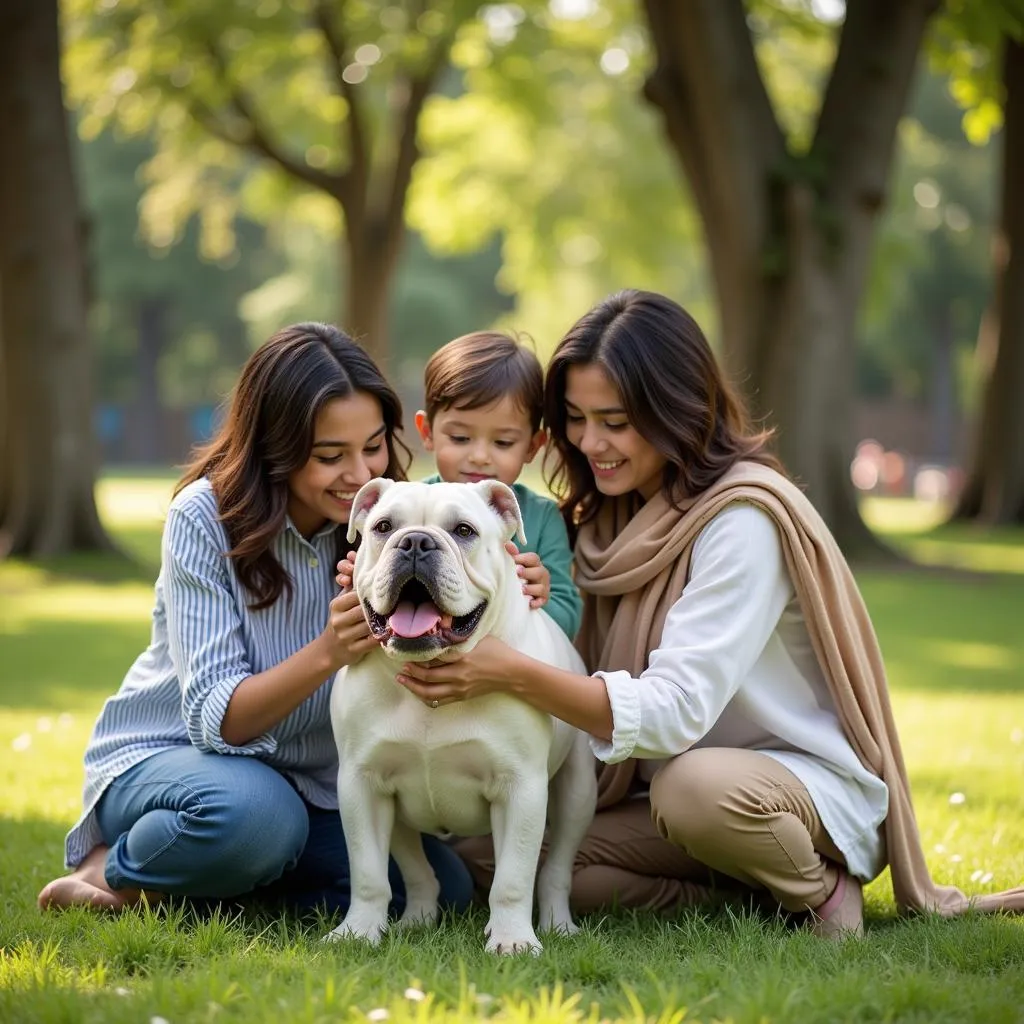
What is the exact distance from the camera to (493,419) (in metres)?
4.70

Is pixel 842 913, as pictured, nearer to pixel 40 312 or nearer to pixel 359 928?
pixel 359 928

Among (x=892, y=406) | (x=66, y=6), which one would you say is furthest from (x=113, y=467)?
(x=66, y=6)

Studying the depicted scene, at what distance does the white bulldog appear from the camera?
356cm

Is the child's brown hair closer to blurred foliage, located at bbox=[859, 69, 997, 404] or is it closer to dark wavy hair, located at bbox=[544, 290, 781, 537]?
dark wavy hair, located at bbox=[544, 290, 781, 537]

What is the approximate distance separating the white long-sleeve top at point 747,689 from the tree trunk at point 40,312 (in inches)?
443

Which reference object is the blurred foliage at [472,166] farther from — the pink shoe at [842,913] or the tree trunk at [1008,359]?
the pink shoe at [842,913]

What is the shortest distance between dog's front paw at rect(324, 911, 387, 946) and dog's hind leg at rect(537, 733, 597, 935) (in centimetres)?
50

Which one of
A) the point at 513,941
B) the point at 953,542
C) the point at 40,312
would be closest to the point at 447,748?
the point at 513,941

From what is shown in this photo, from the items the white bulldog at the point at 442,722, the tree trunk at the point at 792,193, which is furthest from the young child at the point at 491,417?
the tree trunk at the point at 792,193

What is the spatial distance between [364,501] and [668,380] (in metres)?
1.03

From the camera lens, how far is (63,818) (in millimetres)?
5320

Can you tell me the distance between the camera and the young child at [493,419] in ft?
15.0

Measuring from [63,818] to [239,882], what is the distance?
1.62 metres

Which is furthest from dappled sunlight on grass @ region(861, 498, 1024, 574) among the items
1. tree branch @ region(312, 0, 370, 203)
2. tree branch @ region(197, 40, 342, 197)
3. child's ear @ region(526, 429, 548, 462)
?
child's ear @ region(526, 429, 548, 462)
